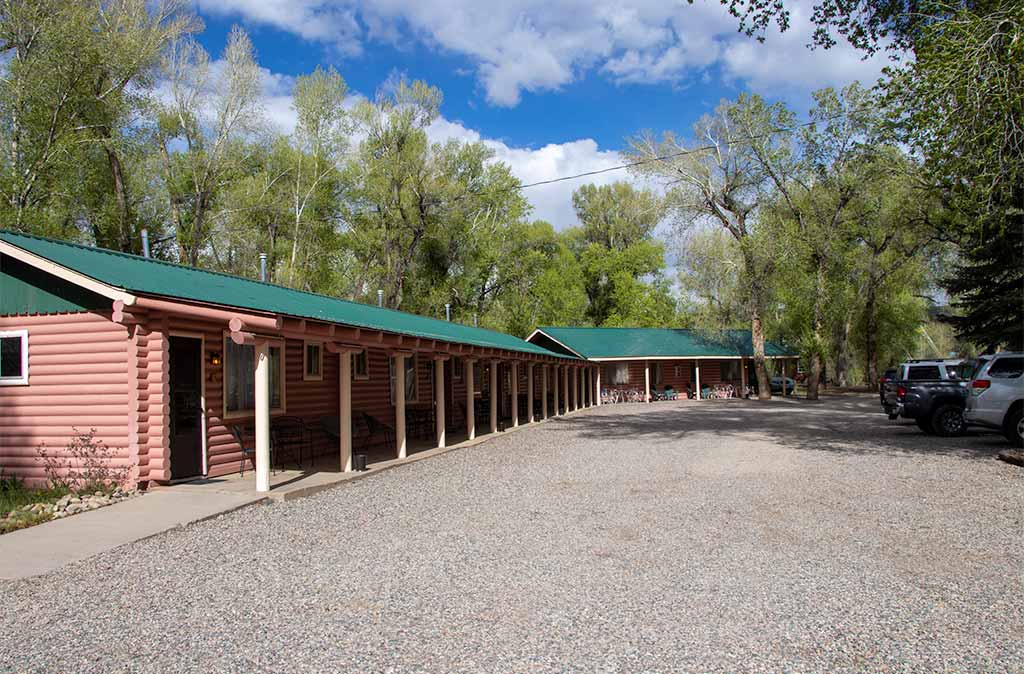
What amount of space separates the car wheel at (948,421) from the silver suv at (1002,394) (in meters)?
2.63

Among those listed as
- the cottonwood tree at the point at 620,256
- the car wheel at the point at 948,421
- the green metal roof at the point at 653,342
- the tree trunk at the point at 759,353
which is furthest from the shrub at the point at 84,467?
the cottonwood tree at the point at 620,256

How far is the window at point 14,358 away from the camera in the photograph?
32.6ft

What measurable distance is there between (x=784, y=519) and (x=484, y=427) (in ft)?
46.0

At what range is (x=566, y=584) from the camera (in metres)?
5.46

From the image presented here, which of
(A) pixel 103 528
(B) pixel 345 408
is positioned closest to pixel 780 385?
(B) pixel 345 408

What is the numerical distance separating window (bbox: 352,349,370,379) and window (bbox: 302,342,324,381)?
1177mm

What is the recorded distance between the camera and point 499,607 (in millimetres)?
4949

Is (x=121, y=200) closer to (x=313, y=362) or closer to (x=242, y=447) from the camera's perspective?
(x=313, y=362)

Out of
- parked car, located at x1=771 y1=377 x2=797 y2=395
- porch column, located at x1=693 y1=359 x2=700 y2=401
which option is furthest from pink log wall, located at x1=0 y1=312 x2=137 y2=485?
parked car, located at x1=771 y1=377 x2=797 y2=395

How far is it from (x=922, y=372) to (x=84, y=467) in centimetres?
1780

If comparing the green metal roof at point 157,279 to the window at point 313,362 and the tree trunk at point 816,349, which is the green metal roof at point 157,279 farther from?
the tree trunk at point 816,349

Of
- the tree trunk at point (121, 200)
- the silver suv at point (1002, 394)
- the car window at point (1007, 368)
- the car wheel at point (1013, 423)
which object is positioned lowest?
the car wheel at point (1013, 423)

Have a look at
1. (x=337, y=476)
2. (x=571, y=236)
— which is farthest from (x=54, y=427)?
(x=571, y=236)

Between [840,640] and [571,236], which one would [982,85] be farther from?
[571,236]
